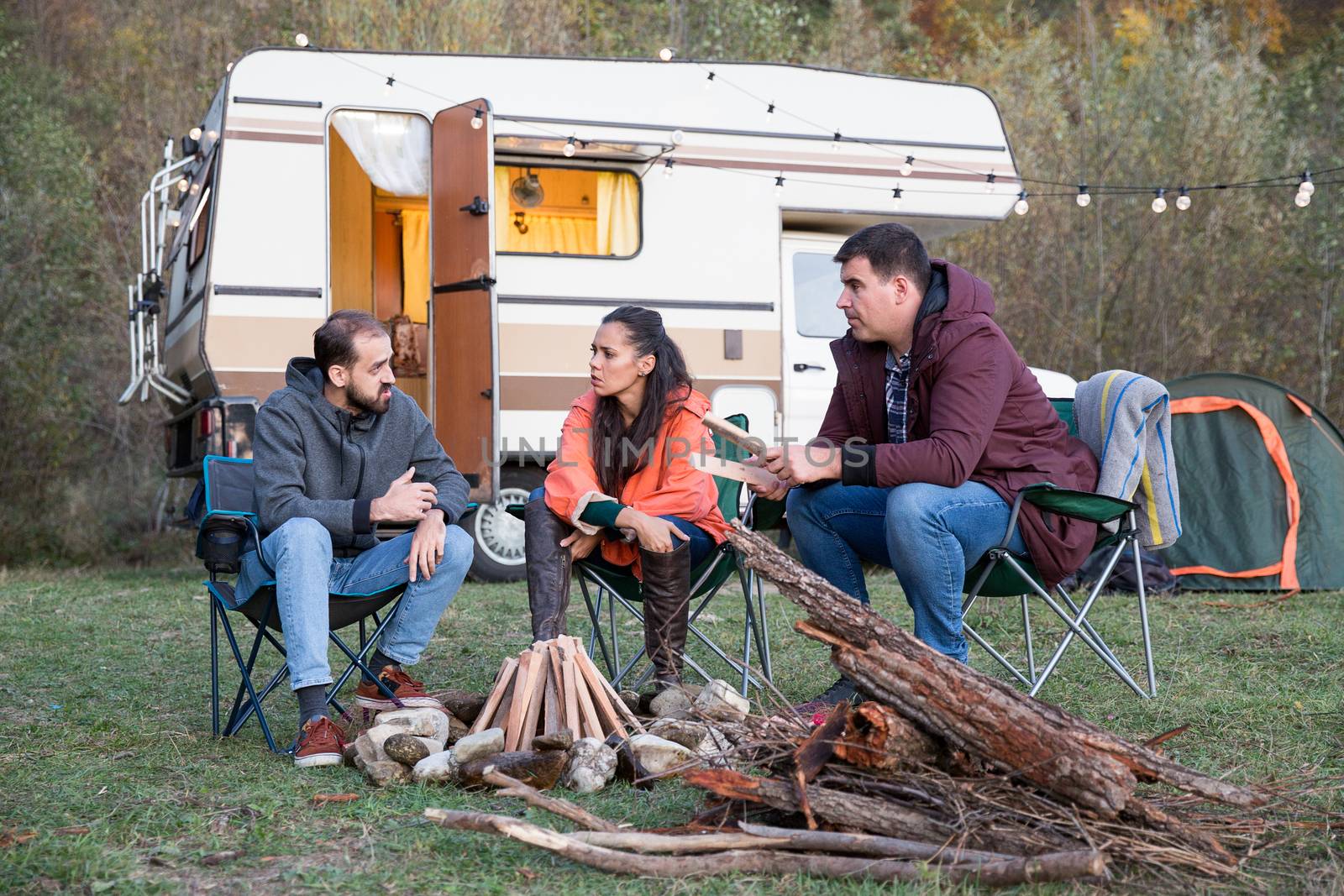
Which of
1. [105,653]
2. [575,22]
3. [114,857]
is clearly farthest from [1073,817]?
[575,22]

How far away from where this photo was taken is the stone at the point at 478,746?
2.35 m

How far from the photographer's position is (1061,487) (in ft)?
9.35

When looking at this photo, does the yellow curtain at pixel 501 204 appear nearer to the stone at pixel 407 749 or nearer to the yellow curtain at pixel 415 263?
the yellow curtain at pixel 415 263

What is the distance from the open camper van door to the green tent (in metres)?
3.06

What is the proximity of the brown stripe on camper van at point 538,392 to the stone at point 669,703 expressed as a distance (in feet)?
9.87

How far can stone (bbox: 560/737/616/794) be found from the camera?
2.27 metres

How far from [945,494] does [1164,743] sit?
72 centimetres

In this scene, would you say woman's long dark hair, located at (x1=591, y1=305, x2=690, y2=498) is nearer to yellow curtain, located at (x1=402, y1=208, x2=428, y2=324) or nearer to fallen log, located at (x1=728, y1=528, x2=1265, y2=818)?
fallen log, located at (x1=728, y1=528, x2=1265, y2=818)

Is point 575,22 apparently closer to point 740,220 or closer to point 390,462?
point 740,220

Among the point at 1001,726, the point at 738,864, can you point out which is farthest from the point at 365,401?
the point at 1001,726

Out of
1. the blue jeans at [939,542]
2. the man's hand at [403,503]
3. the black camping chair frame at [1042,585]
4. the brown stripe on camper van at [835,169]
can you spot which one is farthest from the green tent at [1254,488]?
the man's hand at [403,503]

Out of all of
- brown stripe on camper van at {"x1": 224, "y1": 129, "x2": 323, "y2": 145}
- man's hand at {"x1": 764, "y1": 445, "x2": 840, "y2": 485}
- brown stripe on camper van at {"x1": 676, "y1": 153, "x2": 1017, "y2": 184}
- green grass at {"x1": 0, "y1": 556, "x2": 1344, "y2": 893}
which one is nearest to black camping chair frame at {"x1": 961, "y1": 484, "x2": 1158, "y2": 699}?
green grass at {"x1": 0, "y1": 556, "x2": 1344, "y2": 893}

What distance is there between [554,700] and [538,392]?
326 centimetres

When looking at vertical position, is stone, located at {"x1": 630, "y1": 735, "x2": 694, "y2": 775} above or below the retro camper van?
below
